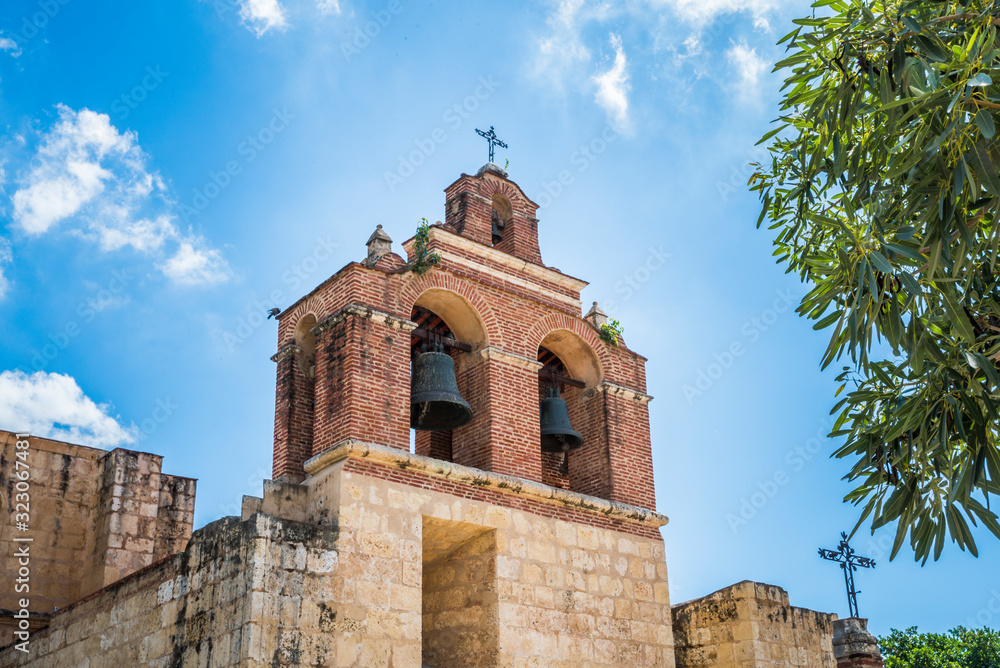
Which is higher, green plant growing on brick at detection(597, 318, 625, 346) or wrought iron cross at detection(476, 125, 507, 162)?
wrought iron cross at detection(476, 125, 507, 162)

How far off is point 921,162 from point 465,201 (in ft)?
21.3

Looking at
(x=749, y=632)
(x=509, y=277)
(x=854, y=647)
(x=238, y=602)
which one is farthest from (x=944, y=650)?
(x=238, y=602)

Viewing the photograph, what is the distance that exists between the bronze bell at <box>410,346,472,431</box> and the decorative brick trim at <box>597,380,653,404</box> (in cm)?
204

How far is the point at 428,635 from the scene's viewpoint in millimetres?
10102

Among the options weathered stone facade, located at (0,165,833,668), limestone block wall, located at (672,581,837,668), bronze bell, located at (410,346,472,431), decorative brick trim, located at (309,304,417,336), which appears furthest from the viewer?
limestone block wall, located at (672,581,837,668)

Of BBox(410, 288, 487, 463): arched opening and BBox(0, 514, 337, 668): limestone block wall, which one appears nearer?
BBox(0, 514, 337, 668): limestone block wall

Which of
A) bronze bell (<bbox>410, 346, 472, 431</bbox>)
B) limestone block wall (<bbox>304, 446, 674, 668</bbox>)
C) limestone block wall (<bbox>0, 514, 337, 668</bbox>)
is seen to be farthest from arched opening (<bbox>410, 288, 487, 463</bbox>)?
limestone block wall (<bbox>0, 514, 337, 668</bbox>)

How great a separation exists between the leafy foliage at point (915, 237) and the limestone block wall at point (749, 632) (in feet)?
15.1

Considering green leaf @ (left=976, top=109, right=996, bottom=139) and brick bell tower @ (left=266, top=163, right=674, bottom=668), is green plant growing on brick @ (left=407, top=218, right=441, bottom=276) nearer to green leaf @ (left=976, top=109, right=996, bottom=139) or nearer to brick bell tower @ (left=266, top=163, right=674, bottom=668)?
brick bell tower @ (left=266, top=163, right=674, bottom=668)

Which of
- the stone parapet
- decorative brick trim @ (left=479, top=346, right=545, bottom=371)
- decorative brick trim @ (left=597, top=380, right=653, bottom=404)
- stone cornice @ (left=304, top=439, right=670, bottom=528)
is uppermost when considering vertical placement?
decorative brick trim @ (left=479, top=346, right=545, bottom=371)

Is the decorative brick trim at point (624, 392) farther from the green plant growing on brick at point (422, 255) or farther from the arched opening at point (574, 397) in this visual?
the green plant growing on brick at point (422, 255)

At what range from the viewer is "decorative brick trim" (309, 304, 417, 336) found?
979 centimetres

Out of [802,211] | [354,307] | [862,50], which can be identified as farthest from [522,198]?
[862,50]

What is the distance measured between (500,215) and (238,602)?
6056mm
